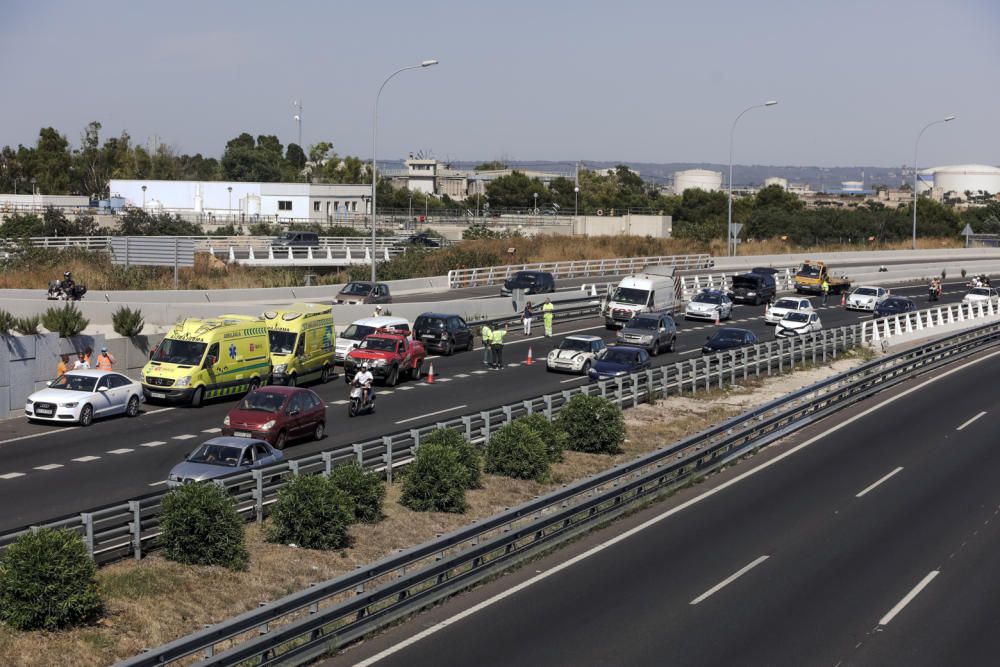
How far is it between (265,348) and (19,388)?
21.5 feet

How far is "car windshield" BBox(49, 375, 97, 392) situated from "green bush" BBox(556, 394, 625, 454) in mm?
11574

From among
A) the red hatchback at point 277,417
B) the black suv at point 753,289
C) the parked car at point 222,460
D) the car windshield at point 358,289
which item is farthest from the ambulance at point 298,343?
the black suv at point 753,289

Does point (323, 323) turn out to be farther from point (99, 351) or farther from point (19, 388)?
point (19, 388)

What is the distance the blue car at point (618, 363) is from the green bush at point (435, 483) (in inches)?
589

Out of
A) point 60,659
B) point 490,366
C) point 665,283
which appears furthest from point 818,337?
point 60,659

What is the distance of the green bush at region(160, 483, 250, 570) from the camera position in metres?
17.3

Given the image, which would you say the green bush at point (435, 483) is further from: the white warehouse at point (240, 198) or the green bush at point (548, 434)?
the white warehouse at point (240, 198)

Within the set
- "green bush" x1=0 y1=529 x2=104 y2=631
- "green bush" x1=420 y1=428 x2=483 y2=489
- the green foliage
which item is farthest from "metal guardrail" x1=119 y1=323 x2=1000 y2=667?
the green foliage

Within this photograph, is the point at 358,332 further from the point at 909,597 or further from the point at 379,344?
the point at 909,597

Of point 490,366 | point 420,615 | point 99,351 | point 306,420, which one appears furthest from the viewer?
point 490,366

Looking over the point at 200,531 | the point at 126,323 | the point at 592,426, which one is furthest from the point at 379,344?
the point at 200,531

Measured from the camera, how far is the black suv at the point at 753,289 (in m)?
63.0

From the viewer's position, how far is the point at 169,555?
17.5 m

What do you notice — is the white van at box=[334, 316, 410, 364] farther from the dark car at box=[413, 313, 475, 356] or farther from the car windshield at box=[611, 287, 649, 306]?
the car windshield at box=[611, 287, 649, 306]
